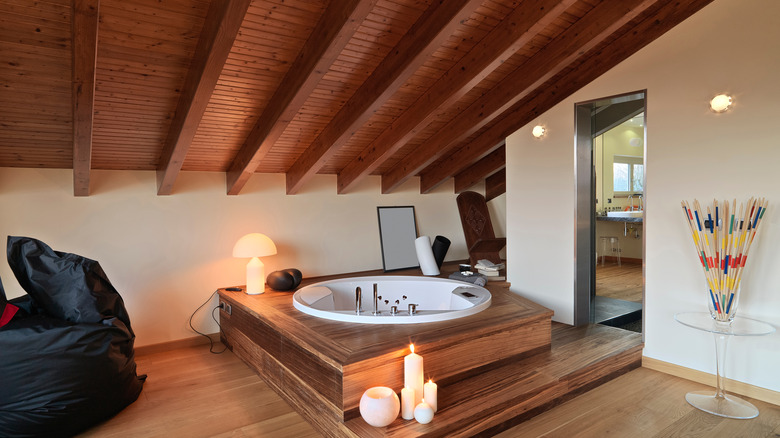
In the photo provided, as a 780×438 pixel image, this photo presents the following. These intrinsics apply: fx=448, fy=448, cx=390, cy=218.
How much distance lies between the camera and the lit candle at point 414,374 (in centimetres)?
246

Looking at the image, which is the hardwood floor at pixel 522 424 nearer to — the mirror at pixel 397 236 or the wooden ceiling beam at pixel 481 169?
the mirror at pixel 397 236

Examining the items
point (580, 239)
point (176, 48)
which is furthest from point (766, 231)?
point (176, 48)

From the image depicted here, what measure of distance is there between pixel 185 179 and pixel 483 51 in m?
2.96

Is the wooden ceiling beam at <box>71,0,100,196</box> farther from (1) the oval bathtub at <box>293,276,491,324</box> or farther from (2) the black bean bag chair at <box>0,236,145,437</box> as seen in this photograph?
(1) the oval bathtub at <box>293,276,491,324</box>

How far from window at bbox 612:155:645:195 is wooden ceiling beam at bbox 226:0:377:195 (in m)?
6.82

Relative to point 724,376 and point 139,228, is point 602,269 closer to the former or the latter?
point 724,376

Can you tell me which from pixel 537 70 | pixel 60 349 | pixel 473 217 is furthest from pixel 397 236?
pixel 60 349

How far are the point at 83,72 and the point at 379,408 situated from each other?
7.86 ft

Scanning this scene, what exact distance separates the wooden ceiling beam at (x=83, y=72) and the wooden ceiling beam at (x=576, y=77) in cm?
360

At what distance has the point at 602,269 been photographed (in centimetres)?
707

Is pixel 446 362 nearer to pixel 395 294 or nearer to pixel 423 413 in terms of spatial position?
pixel 423 413

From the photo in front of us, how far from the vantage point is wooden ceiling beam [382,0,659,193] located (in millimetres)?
3105

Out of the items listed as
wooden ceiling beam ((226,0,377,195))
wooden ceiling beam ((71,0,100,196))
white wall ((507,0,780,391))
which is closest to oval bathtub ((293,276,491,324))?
white wall ((507,0,780,391))

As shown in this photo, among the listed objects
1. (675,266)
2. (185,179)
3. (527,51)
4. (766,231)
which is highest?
(527,51)
